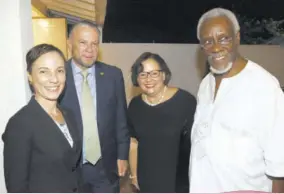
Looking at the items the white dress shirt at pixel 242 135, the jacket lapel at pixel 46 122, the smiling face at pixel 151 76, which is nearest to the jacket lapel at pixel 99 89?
the smiling face at pixel 151 76

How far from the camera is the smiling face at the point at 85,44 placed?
2.04 meters

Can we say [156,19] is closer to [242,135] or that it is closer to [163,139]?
[163,139]

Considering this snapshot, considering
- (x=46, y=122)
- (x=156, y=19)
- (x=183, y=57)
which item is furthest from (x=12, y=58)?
(x=183, y=57)

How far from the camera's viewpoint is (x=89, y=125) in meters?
2.06

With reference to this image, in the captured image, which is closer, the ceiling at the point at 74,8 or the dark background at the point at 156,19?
the ceiling at the point at 74,8

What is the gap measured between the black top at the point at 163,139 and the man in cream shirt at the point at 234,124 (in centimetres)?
20

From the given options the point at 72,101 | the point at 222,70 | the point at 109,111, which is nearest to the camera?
the point at 222,70

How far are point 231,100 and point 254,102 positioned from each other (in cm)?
13

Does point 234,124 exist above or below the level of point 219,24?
below

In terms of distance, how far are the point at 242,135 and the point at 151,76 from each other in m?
0.67

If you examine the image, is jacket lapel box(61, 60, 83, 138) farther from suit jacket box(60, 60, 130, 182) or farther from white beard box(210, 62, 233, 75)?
white beard box(210, 62, 233, 75)

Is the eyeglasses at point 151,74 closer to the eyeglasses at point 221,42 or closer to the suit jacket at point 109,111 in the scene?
the suit jacket at point 109,111

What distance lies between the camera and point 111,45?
5.27m

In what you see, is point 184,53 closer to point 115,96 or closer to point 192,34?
point 192,34
